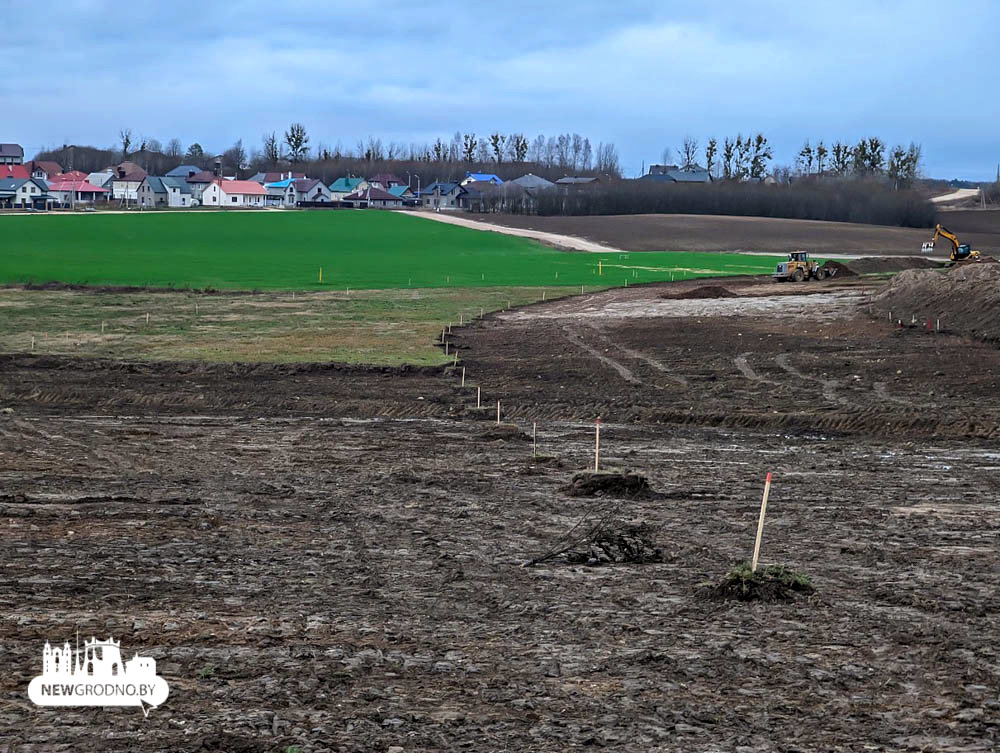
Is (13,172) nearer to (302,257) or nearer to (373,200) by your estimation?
(373,200)

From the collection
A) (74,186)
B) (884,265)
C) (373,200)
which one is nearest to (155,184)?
(74,186)

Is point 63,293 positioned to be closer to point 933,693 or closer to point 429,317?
point 429,317

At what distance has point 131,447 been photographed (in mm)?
23484

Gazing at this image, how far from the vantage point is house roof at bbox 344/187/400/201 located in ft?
594

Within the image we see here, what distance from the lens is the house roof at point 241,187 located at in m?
183

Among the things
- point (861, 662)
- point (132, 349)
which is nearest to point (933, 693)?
point (861, 662)

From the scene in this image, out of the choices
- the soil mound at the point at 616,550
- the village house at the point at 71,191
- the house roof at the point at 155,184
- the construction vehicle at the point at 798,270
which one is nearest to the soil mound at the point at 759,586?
the soil mound at the point at 616,550

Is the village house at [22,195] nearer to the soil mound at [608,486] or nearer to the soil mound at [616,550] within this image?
the soil mound at [608,486]

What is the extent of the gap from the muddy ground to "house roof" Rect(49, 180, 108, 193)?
6669 inches

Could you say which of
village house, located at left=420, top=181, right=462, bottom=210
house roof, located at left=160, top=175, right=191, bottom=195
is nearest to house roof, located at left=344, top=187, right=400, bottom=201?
village house, located at left=420, top=181, right=462, bottom=210

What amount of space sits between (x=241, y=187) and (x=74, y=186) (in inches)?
1156

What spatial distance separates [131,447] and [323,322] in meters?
22.2

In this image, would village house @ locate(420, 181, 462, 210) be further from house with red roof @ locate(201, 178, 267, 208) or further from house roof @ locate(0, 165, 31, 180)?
house roof @ locate(0, 165, 31, 180)

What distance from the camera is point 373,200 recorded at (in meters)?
182
